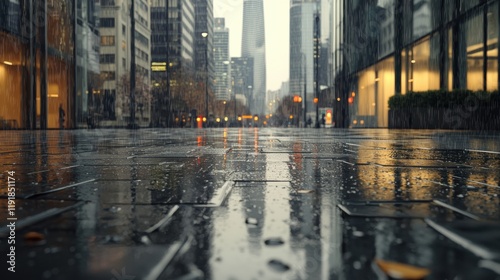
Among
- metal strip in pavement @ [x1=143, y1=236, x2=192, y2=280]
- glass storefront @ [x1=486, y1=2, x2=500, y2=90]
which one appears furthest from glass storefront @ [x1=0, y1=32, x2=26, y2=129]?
metal strip in pavement @ [x1=143, y1=236, x2=192, y2=280]

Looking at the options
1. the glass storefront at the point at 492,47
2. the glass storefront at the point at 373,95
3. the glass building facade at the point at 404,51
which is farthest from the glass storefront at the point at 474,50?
the glass storefront at the point at 373,95

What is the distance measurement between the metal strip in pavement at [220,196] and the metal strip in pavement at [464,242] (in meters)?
1.19

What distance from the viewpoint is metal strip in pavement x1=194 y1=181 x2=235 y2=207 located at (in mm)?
2758

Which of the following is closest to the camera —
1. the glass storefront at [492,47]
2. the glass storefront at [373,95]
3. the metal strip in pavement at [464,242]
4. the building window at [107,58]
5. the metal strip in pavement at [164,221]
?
the metal strip in pavement at [464,242]

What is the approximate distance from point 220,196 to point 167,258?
1.45m

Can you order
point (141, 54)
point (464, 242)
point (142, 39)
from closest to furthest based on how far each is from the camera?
point (464, 242)
point (141, 54)
point (142, 39)

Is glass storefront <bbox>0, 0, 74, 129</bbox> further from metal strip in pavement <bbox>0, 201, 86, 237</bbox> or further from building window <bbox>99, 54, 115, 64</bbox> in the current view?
building window <bbox>99, 54, 115, 64</bbox>

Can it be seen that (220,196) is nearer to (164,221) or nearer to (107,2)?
(164,221)

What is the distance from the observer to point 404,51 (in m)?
37.2

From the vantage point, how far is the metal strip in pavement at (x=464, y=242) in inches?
64.0

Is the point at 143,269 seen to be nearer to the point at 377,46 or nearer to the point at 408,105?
the point at 408,105

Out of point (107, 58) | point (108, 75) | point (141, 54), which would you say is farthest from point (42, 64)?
point (141, 54)

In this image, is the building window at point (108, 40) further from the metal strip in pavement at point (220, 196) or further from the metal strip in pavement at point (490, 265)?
the metal strip in pavement at point (490, 265)

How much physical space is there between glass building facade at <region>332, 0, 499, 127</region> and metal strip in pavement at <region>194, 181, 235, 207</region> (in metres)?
23.4
